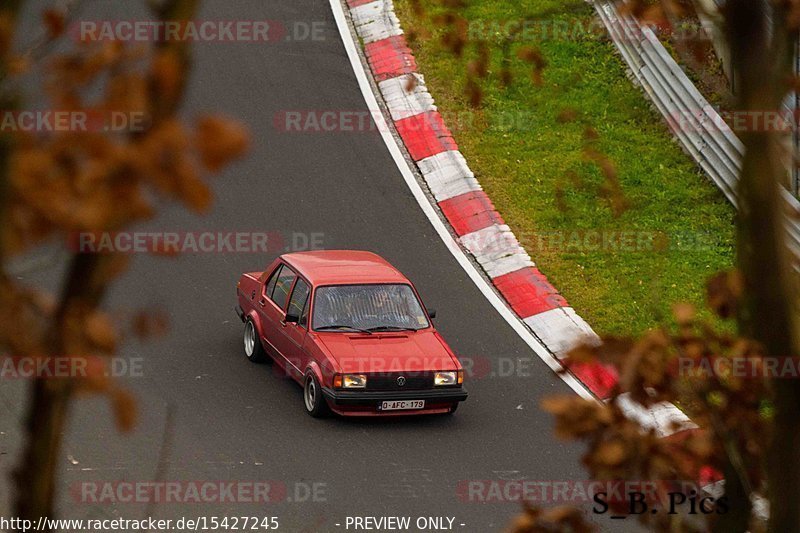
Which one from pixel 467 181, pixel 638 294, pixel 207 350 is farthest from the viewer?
pixel 467 181

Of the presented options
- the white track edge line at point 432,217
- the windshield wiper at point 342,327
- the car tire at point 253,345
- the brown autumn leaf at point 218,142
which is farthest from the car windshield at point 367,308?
the brown autumn leaf at point 218,142

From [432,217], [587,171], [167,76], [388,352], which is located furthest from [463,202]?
[167,76]

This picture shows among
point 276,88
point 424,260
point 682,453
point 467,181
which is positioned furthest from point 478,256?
point 682,453

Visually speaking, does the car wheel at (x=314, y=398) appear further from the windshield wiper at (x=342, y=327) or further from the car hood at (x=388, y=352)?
the windshield wiper at (x=342, y=327)

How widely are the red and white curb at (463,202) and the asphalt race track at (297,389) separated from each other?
36cm

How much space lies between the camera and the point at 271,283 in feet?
38.7

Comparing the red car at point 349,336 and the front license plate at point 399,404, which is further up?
the red car at point 349,336

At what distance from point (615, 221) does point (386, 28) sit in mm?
5461

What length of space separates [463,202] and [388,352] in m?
4.25

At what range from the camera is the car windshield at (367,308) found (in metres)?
10.9

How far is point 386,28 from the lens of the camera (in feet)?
57.8

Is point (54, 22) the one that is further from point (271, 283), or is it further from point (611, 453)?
point (271, 283)

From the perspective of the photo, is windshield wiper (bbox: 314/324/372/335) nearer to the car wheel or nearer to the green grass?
the car wheel

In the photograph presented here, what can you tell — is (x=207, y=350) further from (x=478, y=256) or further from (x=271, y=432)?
(x=478, y=256)
